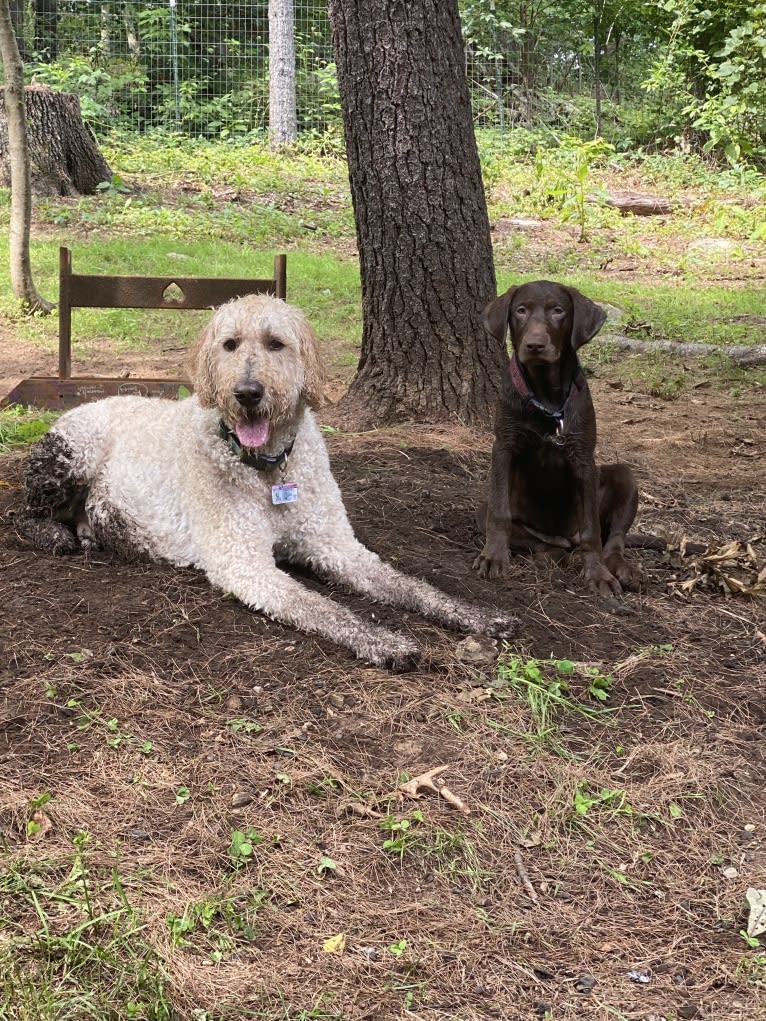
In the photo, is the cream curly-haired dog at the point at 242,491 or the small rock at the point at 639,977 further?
the cream curly-haired dog at the point at 242,491

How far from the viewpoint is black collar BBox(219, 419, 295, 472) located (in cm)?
447

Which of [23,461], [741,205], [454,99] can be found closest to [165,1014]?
[23,461]

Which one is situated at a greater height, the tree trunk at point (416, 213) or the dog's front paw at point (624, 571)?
the tree trunk at point (416, 213)

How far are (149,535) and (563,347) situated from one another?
2.05 metres

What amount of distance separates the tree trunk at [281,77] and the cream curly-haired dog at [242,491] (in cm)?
1476

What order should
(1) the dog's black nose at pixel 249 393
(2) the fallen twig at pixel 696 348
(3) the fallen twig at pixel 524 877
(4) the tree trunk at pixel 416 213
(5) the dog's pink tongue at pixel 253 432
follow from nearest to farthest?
(3) the fallen twig at pixel 524 877 → (1) the dog's black nose at pixel 249 393 → (5) the dog's pink tongue at pixel 253 432 → (4) the tree trunk at pixel 416 213 → (2) the fallen twig at pixel 696 348

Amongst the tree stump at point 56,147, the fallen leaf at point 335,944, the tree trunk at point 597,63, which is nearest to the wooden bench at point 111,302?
the fallen leaf at point 335,944

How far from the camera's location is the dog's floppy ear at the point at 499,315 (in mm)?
4684

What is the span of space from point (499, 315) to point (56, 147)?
11016mm

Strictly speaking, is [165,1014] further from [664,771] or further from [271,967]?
[664,771]

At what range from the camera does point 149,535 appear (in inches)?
191

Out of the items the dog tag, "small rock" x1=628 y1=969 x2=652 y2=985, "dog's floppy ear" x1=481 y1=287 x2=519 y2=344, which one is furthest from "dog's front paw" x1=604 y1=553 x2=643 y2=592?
"small rock" x1=628 y1=969 x2=652 y2=985

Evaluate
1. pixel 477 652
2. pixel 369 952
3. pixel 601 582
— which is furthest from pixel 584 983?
pixel 601 582

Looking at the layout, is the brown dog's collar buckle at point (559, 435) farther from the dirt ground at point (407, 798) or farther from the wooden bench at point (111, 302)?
the wooden bench at point (111, 302)
